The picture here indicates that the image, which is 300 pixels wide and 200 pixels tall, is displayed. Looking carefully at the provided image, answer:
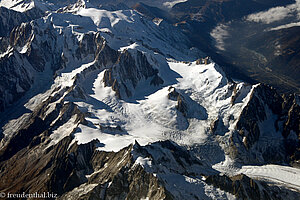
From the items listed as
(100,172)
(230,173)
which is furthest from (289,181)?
(100,172)

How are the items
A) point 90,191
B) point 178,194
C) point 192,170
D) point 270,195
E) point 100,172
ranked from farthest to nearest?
point 192,170
point 100,172
point 270,195
point 90,191
point 178,194

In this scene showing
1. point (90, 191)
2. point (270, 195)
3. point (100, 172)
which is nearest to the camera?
point (90, 191)

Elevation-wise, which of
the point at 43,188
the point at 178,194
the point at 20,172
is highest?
the point at 178,194

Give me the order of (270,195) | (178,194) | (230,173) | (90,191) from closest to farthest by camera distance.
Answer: (178,194), (90,191), (270,195), (230,173)

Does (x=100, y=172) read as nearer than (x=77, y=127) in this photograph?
Yes

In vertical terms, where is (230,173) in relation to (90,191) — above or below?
below

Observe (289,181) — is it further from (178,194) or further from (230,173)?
(178,194)

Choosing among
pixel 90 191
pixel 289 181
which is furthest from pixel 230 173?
pixel 90 191

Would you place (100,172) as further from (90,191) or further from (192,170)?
(192,170)

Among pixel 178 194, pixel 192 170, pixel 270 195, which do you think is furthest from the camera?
pixel 192 170

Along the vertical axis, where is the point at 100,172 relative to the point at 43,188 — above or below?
above
